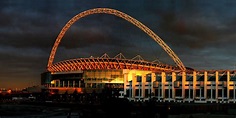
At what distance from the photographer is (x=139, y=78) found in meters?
134

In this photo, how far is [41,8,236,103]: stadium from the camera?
116 m

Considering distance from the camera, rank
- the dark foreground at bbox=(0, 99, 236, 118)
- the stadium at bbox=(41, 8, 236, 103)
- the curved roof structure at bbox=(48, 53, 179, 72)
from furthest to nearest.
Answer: the curved roof structure at bbox=(48, 53, 179, 72)
the stadium at bbox=(41, 8, 236, 103)
the dark foreground at bbox=(0, 99, 236, 118)

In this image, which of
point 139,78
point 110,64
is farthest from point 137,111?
point 110,64

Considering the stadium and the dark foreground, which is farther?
the stadium

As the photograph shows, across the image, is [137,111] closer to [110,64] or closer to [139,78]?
[139,78]

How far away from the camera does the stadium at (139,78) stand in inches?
4574

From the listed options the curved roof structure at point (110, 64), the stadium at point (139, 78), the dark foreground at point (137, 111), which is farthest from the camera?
the curved roof structure at point (110, 64)

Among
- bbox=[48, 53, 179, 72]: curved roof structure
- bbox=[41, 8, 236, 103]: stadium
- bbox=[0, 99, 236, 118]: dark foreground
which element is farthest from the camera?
bbox=[48, 53, 179, 72]: curved roof structure

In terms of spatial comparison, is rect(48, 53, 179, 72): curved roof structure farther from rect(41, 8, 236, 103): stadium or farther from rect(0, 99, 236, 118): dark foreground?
rect(0, 99, 236, 118): dark foreground

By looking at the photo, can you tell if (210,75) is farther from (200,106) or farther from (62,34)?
(62,34)

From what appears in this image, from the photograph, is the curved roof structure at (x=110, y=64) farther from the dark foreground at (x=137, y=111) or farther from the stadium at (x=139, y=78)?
the dark foreground at (x=137, y=111)

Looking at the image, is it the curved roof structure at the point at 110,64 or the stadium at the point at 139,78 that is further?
the curved roof structure at the point at 110,64

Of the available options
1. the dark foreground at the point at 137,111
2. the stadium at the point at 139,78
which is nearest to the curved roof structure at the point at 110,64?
the stadium at the point at 139,78

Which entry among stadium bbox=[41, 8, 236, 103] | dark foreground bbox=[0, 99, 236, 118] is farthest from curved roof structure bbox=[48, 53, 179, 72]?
dark foreground bbox=[0, 99, 236, 118]
